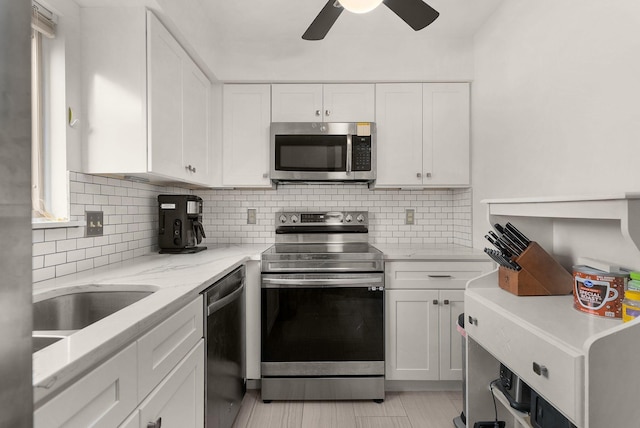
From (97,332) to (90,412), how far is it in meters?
0.18

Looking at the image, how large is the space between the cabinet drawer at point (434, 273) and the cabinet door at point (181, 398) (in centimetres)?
133

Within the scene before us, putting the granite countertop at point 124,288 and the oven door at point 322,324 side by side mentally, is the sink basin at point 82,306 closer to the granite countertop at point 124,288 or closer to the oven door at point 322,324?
the granite countertop at point 124,288

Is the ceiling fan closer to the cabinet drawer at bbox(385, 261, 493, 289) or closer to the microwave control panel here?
the microwave control panel

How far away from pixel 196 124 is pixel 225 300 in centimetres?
123

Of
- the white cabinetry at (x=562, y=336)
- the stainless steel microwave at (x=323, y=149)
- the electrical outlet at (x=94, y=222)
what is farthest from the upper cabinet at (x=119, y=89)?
the white cabinetry at (x=562, y=336)

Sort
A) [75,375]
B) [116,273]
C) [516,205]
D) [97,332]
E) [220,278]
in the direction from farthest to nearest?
[220,278] < [116,273] < [516,205] < [97,332] < [75,375]

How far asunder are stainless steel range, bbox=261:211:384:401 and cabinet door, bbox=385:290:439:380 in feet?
0.32

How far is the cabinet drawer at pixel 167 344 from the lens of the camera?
42.2 inches

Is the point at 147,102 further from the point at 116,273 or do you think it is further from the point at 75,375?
the point at 75,375

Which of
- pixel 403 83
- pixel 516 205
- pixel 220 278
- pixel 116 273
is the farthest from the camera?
pixel 403 83

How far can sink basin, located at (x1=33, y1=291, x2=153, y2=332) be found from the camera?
134 centimetres

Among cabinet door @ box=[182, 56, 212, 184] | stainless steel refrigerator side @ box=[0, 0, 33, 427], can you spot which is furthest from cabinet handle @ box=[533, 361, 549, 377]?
cabinet door @ box=[182, 56, 212, 184]

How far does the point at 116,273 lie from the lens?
1.70 metres

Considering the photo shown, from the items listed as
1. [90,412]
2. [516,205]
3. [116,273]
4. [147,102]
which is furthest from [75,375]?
[516,205]
